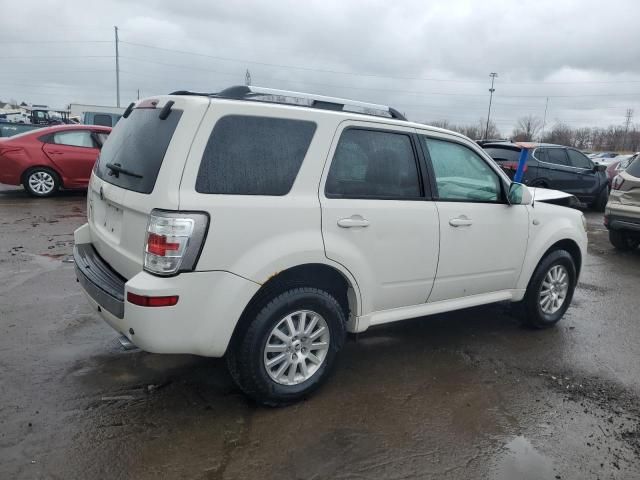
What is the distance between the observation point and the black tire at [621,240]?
8789mm

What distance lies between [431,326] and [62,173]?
8.84 meters

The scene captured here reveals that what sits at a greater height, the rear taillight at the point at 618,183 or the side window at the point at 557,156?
the side window at the point at 557,156

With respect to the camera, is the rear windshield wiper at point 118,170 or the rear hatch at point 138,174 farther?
the rear windshield wiper at point 118,170

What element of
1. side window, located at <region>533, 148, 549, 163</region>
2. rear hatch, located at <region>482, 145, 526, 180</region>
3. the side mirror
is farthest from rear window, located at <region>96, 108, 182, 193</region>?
side window, located at <region>533, 148, 549, 163</region>

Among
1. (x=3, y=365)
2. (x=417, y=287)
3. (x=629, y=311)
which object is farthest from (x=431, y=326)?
(x=3, y=365)

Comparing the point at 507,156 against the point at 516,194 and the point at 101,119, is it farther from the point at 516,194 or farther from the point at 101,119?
the point at 101,119

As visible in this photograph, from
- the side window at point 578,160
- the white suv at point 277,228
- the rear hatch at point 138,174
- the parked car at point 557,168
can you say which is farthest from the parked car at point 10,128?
the side window at point 578,160

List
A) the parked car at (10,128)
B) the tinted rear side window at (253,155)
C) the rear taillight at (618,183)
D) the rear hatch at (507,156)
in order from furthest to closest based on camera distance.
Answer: the parked car at (10,128) → the rear hatch at (507,156) → the rear taillight at (618,183) → the tinted rear side window at (253,155)

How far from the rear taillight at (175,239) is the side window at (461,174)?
192 cm

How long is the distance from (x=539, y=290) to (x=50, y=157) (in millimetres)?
9637

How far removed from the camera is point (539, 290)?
15.4 feet

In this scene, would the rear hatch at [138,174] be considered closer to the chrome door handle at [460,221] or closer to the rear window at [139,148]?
the rear window at [139,148]

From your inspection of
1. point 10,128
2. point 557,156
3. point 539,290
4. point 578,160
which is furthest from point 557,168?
point 10,128

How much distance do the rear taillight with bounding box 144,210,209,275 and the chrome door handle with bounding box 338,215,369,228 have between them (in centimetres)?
89
